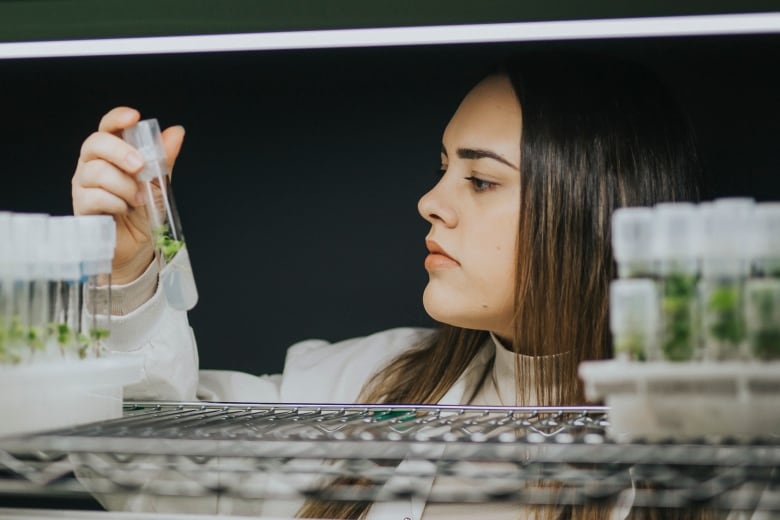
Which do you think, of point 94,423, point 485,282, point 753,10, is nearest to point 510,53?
point 485,282

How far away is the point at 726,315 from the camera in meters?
0.82

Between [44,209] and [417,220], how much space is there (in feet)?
2.26

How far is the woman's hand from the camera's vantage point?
114 cm

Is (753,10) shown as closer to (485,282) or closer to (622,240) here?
(622,240)

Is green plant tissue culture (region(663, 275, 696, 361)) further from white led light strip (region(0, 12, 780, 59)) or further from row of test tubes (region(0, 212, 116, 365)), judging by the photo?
row of test tubes (region(0, 212, 116, 365))

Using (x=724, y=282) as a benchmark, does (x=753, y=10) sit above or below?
above

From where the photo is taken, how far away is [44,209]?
162cm

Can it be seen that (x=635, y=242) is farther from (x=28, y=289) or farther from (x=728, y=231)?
(x=28, y=289)

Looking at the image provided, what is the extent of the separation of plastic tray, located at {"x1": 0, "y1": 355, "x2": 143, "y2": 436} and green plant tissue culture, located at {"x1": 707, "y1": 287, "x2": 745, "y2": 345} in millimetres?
654

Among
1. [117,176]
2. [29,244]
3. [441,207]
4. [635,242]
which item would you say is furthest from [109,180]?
[635,242]

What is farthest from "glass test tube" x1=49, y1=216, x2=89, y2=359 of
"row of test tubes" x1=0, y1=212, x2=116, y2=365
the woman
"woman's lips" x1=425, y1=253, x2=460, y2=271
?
"woman's lips" x1=425, y1=253, x2=460, y2=271

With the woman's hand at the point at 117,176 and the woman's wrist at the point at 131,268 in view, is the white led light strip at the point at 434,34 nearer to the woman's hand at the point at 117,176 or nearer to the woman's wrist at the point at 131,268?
the woman's hand at the point at 117,176

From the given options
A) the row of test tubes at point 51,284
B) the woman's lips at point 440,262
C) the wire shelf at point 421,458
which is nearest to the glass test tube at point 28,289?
the row of test tubes at point 51,284

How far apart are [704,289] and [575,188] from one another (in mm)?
488
